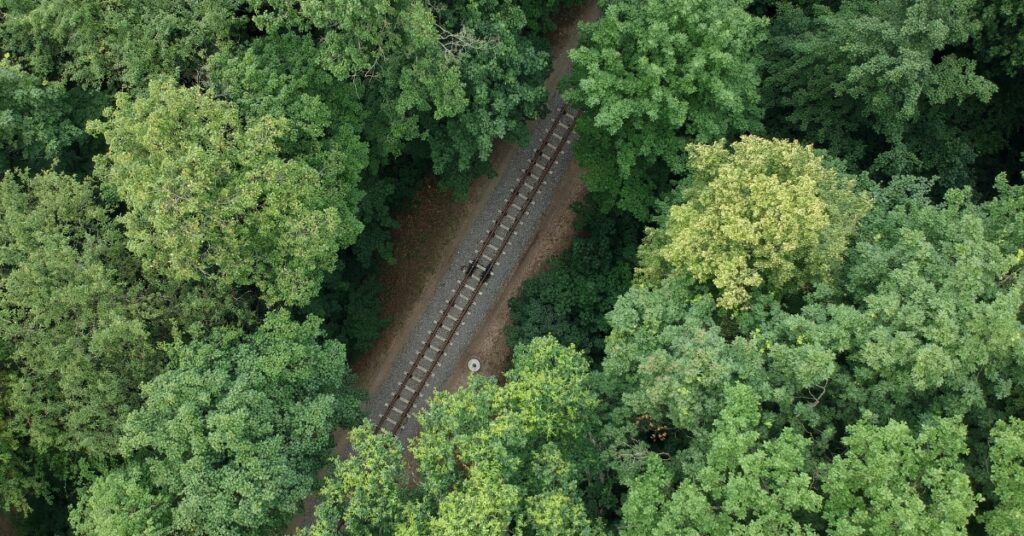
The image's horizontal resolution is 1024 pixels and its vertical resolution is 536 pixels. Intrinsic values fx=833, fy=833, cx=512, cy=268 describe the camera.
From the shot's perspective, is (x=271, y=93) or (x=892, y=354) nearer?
(x=892, y=354)

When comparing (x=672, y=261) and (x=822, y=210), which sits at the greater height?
(x=822, y=210)

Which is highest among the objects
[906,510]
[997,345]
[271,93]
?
[997,345]

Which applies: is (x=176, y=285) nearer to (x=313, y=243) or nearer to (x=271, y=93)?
(x=313, y=243)

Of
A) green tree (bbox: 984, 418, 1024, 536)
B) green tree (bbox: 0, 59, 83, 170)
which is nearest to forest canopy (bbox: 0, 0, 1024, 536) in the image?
green tree (bbox: 984, 418, 1024, 536)

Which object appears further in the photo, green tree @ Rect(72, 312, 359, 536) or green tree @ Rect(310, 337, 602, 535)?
green tree @ Rect(72, 312, 359, 536)

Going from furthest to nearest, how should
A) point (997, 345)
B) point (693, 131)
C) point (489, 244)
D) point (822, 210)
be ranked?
1. point (489, 244)
2. point (693, 131)
3. point (822, 210)
4. point (997, 345)

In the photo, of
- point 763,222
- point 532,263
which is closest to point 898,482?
point 763,222

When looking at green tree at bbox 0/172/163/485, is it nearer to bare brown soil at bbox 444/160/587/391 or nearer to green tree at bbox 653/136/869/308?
bare brown soil at bbox 444/160/587/391

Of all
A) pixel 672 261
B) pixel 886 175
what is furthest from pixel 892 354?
pixel 886 175
